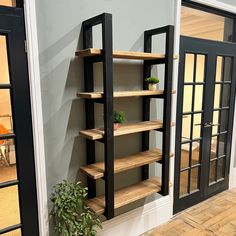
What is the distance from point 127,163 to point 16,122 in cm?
94

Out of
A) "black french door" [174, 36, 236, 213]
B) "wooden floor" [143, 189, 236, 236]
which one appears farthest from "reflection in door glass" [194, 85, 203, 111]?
"wooden floor" [143, 189, 236, 236]

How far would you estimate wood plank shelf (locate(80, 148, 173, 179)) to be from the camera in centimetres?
180

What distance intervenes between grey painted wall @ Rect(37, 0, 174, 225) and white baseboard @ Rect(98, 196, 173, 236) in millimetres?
363

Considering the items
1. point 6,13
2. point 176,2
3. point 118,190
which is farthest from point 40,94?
point 176,2

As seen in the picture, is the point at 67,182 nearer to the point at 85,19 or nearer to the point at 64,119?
the point at 64,119

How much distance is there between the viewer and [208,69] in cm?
271

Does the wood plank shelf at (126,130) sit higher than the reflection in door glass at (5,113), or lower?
lower

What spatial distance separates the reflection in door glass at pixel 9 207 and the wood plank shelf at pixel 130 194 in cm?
60

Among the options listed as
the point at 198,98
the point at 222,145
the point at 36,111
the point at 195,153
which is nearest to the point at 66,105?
the point at 36,111

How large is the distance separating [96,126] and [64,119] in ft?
0.98

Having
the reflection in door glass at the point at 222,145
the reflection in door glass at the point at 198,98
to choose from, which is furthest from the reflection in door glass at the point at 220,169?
the reflection in door glass at the point at 198,98

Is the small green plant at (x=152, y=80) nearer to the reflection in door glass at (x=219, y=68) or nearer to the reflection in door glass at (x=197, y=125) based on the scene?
the reflection in door glass at (x=197, y=125)

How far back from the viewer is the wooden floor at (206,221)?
2.43 metres

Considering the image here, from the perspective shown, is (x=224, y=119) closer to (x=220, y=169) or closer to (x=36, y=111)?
(x=220, y=169)
